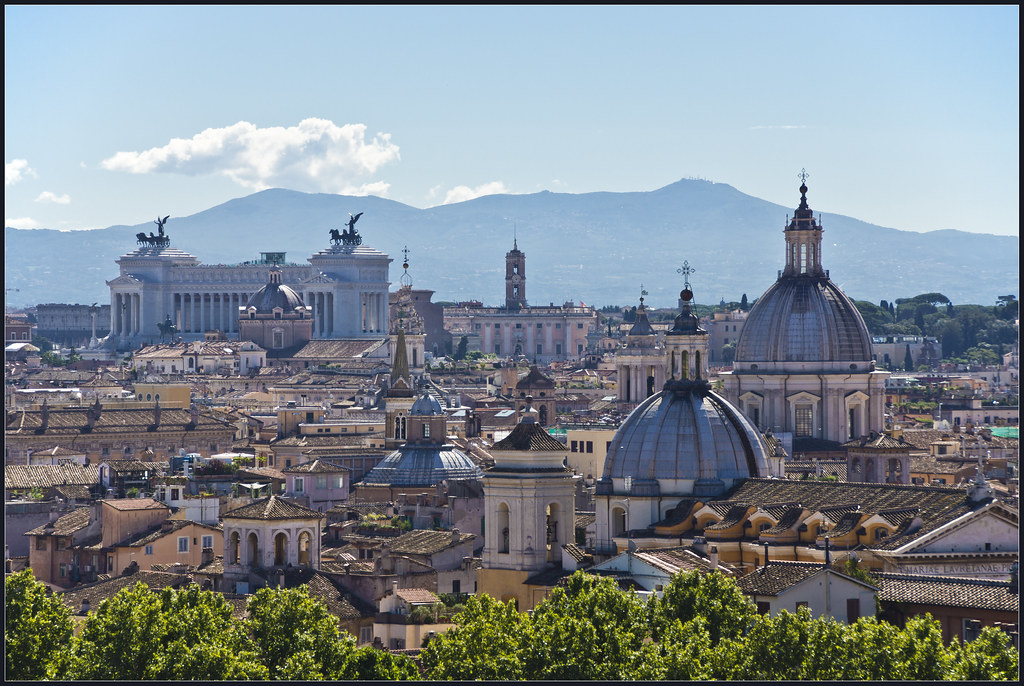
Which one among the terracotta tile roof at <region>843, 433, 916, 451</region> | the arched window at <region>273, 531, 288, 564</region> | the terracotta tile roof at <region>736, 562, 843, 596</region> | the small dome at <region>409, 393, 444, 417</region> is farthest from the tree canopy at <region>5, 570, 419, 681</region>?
the small dome at <region>409, 393, 444, 417</region>

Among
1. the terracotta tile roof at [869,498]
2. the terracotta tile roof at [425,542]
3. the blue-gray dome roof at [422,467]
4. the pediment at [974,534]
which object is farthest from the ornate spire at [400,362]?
the pediment at [974,534]

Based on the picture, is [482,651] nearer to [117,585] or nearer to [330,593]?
[330,593]

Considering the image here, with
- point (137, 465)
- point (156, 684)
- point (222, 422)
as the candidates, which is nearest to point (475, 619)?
point (156, 684)

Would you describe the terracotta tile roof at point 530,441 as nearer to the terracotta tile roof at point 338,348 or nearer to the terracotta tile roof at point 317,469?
the terracotta tile roof at point 317,469

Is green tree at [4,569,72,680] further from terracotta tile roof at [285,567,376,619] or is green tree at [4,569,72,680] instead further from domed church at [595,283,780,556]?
domed church at [595,283,780,556]

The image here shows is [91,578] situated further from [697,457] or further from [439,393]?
[439,393]
